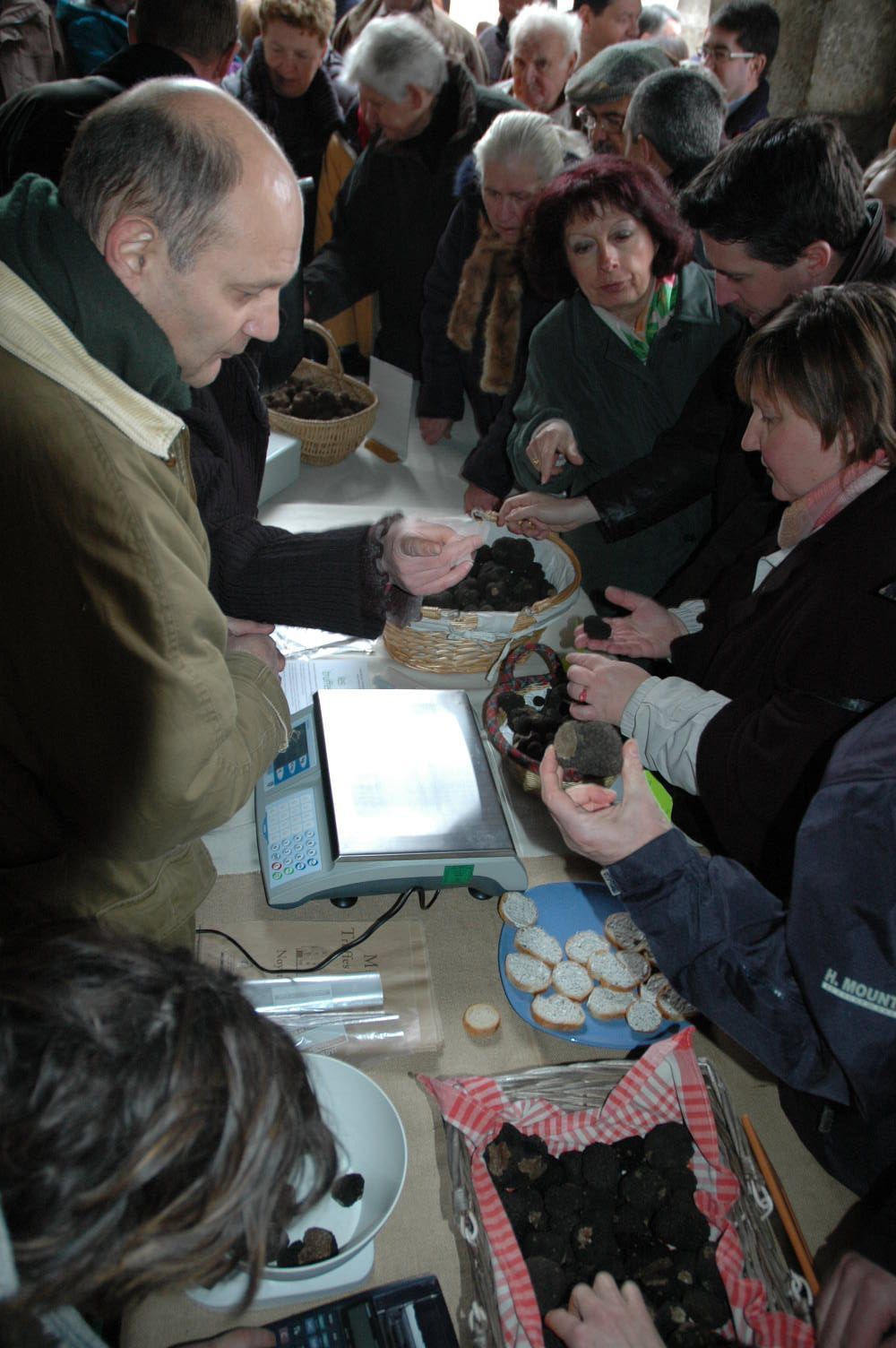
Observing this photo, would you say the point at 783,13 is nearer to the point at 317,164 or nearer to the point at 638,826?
the point at 317,164

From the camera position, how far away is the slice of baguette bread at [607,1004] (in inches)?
50.8

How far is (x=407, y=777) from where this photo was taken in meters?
1.49

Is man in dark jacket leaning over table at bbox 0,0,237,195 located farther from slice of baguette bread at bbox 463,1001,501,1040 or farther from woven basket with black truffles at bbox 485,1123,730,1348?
woven basket with black truffles at bbox 485,1123,730,1348

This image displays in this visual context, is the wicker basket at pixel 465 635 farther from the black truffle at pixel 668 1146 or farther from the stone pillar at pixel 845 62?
the stone pillar at pixel 845 62

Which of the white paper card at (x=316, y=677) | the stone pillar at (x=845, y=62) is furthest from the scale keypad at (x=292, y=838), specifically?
the stone pillar at (x=845, y=62)

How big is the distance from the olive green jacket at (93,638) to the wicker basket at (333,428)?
5.42ft

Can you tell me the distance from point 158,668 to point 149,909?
0.42m

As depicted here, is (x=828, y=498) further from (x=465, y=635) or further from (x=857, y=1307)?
(x=857, y=1307)

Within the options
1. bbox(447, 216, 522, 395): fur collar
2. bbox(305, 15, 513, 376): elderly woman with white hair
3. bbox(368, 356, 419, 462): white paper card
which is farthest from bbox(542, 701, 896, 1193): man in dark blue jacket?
bbox(305, 15, 513, 376): elderly woman with white hair

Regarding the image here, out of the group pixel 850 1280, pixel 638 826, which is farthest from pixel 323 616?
pixel 850 1280

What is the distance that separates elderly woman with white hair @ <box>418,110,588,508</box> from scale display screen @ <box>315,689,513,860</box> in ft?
4.38

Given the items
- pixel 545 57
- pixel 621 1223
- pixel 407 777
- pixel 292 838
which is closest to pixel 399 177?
pixel 545 57

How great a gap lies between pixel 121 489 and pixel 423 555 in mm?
873

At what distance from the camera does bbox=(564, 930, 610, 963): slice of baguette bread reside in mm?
1370
